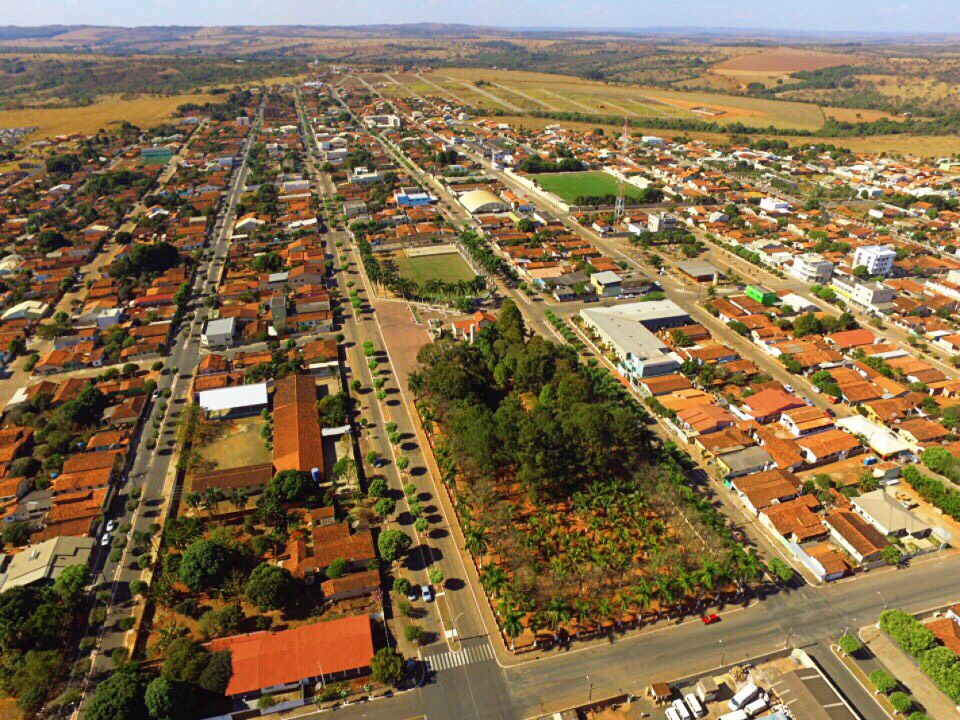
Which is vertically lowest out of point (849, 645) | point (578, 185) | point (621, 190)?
point (849, 645)

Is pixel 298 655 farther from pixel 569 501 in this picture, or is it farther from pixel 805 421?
pixel 805 421

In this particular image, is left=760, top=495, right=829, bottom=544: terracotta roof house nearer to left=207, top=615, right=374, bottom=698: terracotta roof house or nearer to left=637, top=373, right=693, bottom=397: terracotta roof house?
left=637, top=373, right=693, bottom=397: terracotta roof house

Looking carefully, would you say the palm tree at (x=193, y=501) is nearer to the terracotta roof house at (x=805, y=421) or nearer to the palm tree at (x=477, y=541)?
the palm tree at (x=477, y=541)

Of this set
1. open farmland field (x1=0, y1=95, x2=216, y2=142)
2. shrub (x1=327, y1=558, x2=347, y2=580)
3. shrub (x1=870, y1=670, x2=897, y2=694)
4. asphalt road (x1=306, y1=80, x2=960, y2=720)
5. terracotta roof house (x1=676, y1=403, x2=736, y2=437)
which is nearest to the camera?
shrub (x1=870, y1=670, x2=897, y2=694)

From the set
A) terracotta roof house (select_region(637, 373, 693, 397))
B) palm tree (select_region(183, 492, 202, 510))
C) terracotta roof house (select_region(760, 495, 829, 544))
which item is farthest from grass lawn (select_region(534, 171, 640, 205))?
palm tree (select_region(183, 492, 202, 510))

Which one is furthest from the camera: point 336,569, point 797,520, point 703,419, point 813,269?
point 813,269

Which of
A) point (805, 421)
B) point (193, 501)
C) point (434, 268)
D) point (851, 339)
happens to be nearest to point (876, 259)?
point (851, 339)
